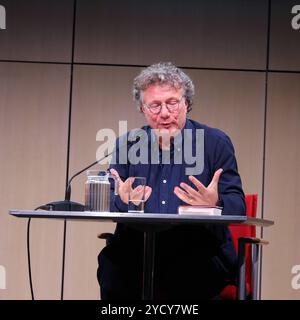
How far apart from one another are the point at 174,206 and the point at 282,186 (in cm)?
183

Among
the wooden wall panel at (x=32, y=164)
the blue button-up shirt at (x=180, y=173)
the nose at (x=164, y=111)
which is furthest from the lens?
the wooden wall panel at (x=32, y=164)

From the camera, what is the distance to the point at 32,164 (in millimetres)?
4590

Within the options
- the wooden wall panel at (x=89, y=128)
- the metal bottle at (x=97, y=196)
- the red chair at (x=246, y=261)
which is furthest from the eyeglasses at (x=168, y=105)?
the wooden wall panel at (x=89, y=128)

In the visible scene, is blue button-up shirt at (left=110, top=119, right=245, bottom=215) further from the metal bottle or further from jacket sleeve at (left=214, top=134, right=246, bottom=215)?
the metal bottle

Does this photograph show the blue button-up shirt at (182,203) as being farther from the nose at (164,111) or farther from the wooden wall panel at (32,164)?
the wooden wall panel at (32,164)

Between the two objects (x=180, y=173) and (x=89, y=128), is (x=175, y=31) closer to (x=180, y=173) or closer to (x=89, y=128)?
(x=89, y=128)

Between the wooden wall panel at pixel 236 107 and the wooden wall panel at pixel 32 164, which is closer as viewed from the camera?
the wooden wall panel at pixel 32 164

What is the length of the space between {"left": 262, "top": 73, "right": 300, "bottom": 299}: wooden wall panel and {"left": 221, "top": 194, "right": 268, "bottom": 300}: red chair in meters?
1.48

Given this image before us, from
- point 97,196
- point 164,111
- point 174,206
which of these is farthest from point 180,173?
point 97,196

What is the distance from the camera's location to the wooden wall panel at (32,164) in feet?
14.9

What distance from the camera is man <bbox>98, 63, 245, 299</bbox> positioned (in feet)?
8.91

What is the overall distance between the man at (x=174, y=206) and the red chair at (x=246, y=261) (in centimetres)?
8

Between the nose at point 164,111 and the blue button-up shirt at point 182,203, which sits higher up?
the nose at point 164,111
